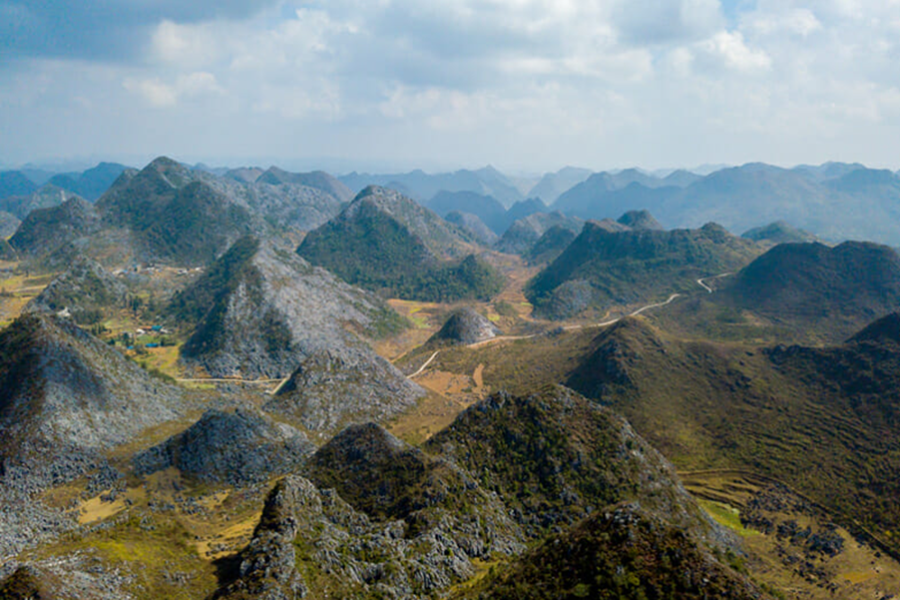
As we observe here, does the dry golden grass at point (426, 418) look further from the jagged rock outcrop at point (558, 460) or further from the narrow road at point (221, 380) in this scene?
the narrow road at point (221, 380)

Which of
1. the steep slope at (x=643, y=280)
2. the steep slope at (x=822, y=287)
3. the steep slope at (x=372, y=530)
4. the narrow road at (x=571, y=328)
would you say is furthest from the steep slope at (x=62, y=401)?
the steep slope at (x=822, y=287)

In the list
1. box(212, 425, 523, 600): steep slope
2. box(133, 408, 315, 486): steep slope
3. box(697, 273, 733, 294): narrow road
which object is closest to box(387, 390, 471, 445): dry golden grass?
box(133, 408, 315, 486): steep slope

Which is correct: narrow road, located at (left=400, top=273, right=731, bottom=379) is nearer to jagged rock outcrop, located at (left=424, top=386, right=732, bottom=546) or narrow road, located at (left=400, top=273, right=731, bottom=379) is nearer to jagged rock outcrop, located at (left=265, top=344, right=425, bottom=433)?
jagged rock outcrop, located at (left=265, top=344, right=425, bottom=433)

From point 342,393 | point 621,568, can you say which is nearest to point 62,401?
point 342,393

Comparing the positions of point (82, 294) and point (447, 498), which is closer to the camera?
point (447, 498)

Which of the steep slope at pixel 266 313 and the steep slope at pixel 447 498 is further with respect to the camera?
the steep slope at pixel 266 313

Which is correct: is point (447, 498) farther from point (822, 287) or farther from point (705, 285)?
point (705, 285)

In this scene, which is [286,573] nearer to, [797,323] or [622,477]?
[622,477]
